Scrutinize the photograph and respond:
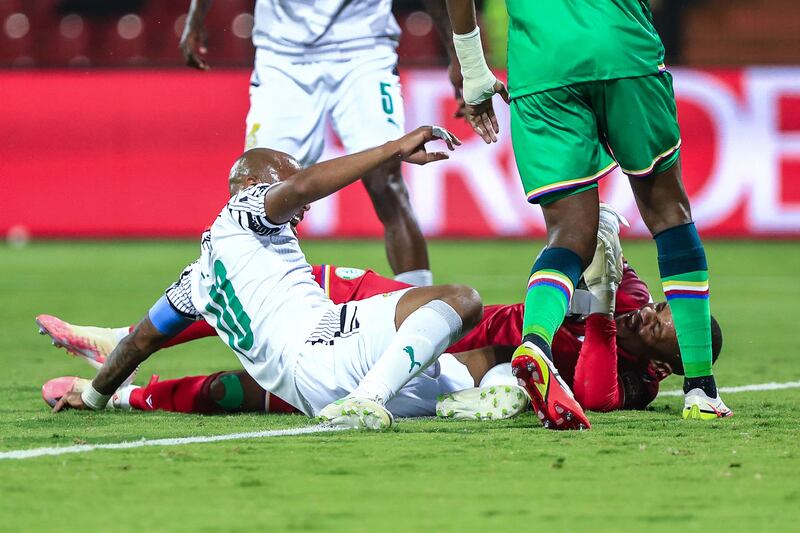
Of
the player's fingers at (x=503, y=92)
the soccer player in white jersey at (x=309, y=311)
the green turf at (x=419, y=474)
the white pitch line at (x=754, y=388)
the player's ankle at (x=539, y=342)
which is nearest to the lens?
the green turf at (x=419, y=474)

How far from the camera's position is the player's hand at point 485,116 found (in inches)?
171

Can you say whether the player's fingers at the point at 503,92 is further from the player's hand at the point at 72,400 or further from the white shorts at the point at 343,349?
the player's hand at the point at 72,400

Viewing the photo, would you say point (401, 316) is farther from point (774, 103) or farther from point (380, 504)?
point (774, 103)

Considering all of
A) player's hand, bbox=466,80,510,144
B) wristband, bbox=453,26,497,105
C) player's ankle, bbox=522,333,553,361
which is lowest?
player's ankle, bbox=522,333,553,361

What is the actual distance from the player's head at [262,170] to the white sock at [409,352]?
59cm

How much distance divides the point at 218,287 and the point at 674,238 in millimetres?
1457

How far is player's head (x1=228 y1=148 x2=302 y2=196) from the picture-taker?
174 inches

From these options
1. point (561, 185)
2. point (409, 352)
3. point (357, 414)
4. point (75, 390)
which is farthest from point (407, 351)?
point (75, 390)

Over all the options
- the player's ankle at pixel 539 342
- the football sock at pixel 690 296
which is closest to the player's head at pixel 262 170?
the player's ankle at pixel 539 342

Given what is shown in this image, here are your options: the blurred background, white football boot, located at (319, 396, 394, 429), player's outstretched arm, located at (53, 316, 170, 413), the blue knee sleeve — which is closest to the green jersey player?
white football boot, located at (319, 396, 394, 429)

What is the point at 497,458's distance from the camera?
11.5ft

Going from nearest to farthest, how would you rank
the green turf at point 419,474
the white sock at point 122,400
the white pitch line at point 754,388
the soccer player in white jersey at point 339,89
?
the green turf at point 419,474
the white sock at point 122,400
the white pitch line at point 754,388
the soccer player in white jersey at point 339,89

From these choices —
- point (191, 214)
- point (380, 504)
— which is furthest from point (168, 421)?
point (191, 214)

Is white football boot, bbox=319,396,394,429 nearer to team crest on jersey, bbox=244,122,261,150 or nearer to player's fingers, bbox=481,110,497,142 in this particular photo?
player's fingers, bbox=481,110,497,142
